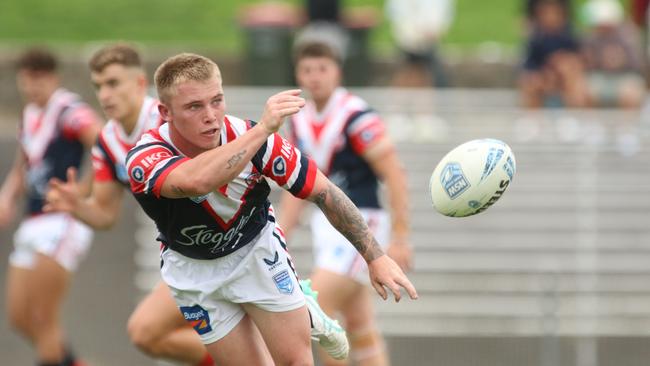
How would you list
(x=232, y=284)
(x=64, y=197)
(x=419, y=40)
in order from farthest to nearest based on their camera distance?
(x=419, y=40), (x=64, y=197), (x=232, y=284)

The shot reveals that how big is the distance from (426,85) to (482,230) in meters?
1.88

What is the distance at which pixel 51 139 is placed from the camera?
9.31 m

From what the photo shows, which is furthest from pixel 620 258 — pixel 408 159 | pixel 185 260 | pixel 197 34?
pixel 197 34

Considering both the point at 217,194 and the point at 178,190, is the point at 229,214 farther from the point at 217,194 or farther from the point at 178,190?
the point at 178,190

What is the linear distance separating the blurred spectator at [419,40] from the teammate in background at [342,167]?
171 inches

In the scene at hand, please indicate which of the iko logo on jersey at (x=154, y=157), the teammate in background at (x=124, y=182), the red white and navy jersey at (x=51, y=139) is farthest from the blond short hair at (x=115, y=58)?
the iko logo on jersey at (x=154, y=157)

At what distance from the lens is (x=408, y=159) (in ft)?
38.5

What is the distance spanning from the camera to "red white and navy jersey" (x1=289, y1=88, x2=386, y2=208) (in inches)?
323

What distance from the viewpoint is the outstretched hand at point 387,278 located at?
5.71 metres

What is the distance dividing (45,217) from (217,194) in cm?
376

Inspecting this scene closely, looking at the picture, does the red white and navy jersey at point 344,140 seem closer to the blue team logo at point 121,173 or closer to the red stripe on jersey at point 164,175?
the blue team logo at point 121,173

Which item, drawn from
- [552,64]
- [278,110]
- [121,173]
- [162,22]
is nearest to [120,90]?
[121,173]

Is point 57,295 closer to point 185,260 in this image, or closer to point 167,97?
point 185,260

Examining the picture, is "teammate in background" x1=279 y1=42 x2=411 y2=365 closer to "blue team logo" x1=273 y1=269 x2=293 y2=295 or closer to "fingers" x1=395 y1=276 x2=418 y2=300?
"blue team logo" x1=273 y1=269 x2=293 y2=295
